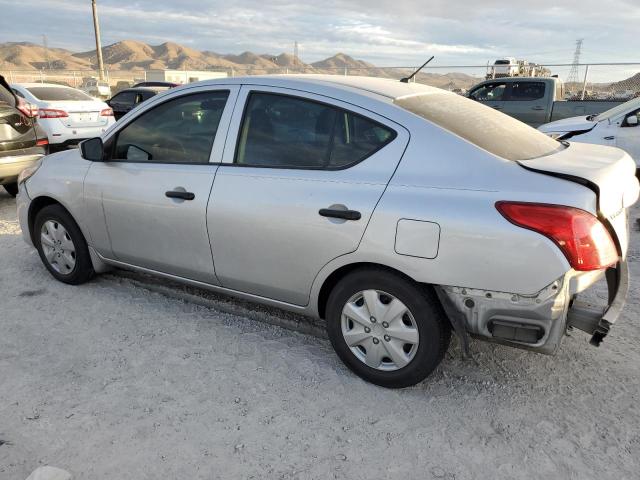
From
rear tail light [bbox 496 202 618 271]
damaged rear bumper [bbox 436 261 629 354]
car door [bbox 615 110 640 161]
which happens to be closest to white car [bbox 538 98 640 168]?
car door [bbox 615 110 640 161]

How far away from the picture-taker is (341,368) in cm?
312

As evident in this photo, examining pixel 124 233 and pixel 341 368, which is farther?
pixel 124 233

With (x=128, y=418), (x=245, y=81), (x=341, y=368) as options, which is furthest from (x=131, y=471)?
(x=245, y=81)

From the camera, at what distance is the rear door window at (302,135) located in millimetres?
2809

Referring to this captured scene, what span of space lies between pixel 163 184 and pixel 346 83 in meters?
1.38

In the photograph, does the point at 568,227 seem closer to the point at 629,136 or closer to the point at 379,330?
the point at 379,330

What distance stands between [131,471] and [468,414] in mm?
1664

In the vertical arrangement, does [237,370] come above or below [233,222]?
below

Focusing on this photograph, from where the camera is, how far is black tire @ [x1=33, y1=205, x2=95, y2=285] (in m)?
4.13

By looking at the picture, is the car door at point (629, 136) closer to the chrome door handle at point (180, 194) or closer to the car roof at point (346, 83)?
the car roof at point (346, 83)

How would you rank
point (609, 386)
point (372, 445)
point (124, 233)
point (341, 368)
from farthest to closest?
1. point (124, 233)
2. point (341, 368)
3. point (609, 386)
4. point (372, 445)

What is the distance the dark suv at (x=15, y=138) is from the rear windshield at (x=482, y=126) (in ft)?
17.9

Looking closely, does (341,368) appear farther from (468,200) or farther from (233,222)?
(468,200)

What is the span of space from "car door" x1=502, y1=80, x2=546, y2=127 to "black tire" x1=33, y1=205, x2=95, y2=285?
1039 cm
